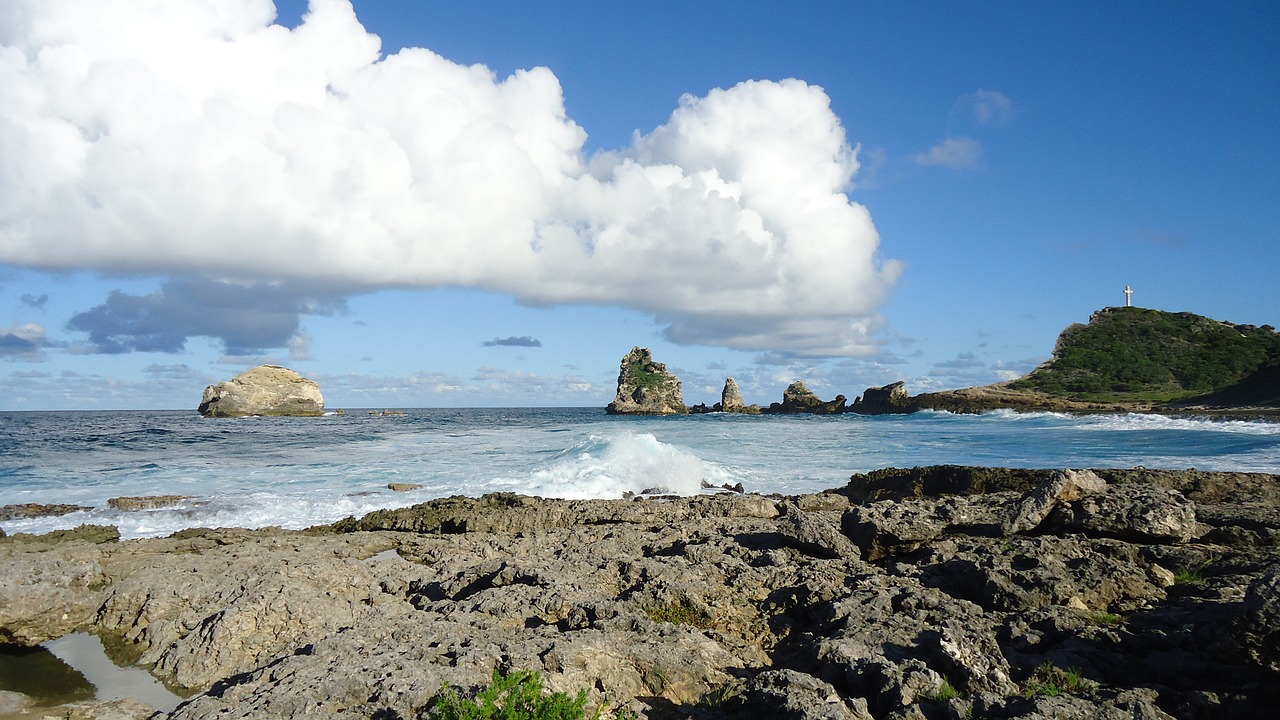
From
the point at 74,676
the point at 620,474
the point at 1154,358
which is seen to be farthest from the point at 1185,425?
the point at 1154,358

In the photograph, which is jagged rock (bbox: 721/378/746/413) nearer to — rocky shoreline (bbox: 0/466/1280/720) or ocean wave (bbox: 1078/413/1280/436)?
ocean wave (bbox: 1078/413/1280/436)

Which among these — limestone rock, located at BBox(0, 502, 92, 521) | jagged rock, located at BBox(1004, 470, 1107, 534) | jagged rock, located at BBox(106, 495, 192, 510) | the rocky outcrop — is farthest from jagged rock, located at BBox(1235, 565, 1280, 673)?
the rocky outcrop

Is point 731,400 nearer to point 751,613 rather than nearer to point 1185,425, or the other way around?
point 1185,425

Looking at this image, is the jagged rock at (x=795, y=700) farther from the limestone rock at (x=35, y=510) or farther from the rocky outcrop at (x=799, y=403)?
the rocky outcrop at (x=799, y=403)

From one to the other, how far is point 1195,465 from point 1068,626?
27.2 m

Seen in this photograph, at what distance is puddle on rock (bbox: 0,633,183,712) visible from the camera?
6.83 metres

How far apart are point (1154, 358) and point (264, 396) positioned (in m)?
146

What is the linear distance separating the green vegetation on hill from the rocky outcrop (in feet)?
107

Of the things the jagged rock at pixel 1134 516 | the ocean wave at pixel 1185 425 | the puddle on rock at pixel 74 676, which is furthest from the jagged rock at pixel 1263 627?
the ocean wave at pixel 1185 425

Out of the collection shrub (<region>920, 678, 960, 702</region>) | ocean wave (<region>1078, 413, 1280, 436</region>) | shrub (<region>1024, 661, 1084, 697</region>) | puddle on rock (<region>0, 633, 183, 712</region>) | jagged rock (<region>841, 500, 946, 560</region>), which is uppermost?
ocean wave (<region>1078, 413, 1280, 436</region>)

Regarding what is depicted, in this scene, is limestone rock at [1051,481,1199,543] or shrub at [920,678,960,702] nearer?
shrub at [920,678,960,702]

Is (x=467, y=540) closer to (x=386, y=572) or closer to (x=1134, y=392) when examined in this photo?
(x=386, y=572)

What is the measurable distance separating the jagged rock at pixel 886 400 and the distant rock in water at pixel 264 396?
9688cm

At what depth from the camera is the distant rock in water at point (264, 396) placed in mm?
107188
